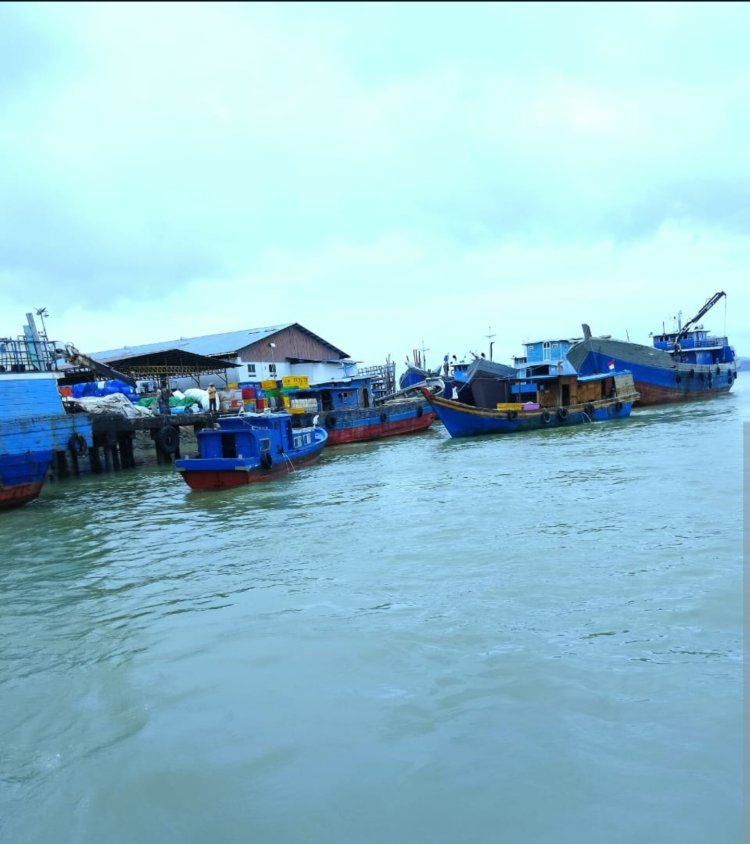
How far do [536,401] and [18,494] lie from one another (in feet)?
71.4

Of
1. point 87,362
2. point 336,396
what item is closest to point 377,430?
point 336,396

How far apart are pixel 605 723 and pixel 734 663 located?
1.57 metres

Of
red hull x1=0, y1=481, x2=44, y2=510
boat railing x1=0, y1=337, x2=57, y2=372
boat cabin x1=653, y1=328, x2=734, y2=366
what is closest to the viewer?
red hull x1=0, y1=481, x2=44, y2=510

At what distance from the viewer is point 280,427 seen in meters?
19.1

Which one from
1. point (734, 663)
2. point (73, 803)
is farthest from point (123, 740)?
point (734, 663)

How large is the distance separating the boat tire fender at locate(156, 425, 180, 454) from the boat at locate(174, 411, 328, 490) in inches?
307

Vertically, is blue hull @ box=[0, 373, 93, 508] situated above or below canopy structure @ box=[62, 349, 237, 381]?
below

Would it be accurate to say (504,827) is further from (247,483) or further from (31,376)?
(31,376)

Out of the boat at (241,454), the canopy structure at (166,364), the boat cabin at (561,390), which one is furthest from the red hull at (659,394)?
the boat at (241,454)

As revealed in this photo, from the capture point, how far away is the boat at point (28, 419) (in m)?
16.8

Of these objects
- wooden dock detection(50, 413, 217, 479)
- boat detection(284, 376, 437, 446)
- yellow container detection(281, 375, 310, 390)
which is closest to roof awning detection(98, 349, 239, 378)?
yellow container detection(281, 375, 310, 390)

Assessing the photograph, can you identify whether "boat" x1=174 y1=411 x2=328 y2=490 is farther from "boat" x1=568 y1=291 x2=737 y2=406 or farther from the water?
"boat" x1=568 y1=291 x2=737 y2=406

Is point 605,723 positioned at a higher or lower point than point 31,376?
lower

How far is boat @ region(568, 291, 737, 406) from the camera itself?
34428mm
